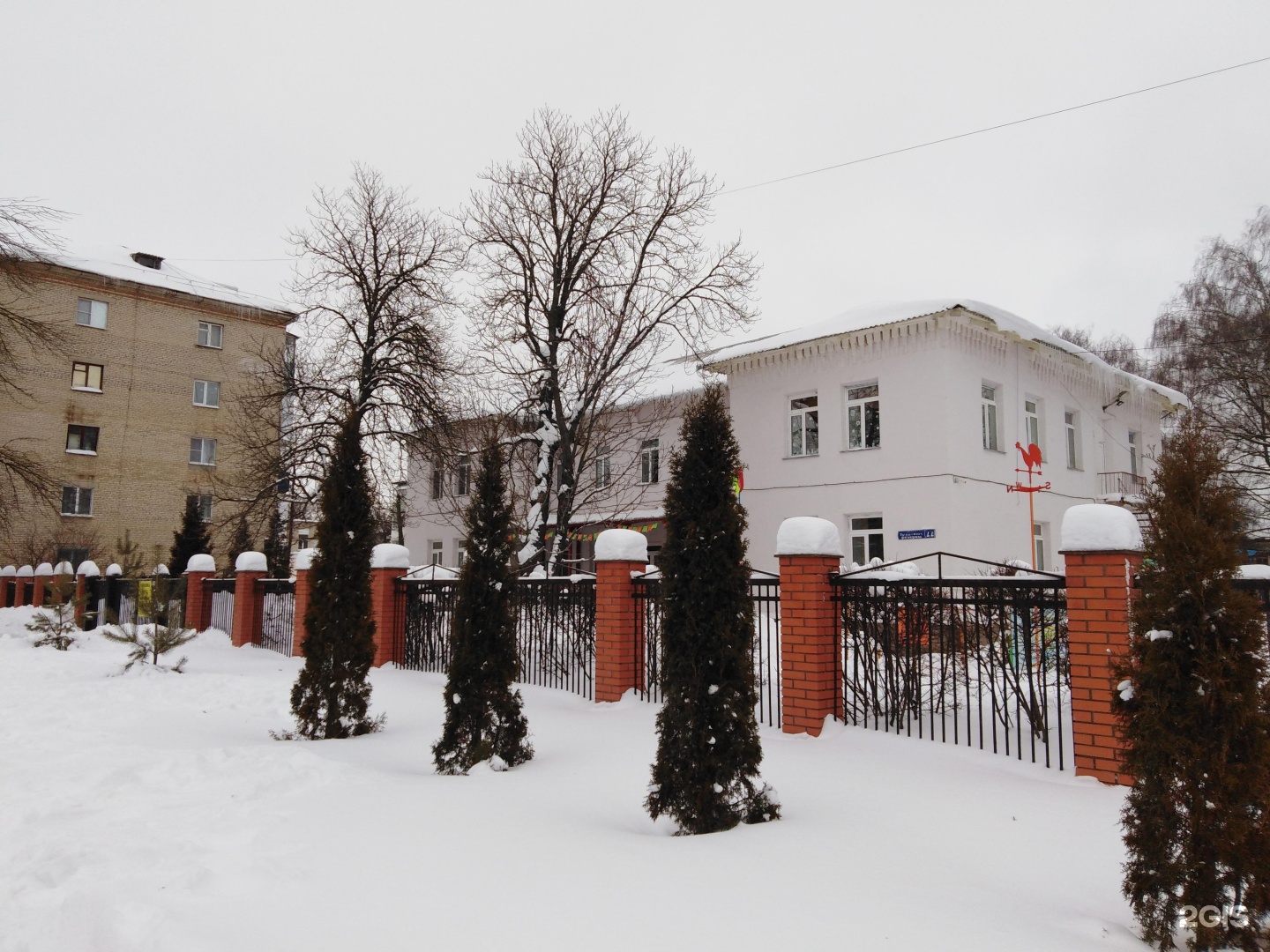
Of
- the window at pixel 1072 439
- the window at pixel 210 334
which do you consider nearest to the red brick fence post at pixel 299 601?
the window at pixel 1072 439

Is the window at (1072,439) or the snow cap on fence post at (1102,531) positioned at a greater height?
the window at (1072,439)

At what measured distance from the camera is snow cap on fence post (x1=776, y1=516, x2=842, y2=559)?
6746mm

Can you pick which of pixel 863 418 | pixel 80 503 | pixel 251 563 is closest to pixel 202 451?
pixel 80 503

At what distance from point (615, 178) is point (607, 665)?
1300cm

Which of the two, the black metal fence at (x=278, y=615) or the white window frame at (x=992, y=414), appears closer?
the black metal fence at (x=278, y=615)

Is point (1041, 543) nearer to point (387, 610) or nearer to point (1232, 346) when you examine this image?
point (1232, 346)

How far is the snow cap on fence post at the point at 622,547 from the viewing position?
862 cm

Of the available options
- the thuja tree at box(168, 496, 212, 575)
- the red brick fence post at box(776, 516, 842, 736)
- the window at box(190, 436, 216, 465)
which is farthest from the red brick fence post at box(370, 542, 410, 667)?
the window at box(190, 436, 216, 465)

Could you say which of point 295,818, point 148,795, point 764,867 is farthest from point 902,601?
point 148,795

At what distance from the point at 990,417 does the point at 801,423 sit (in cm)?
439

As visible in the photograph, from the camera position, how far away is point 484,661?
6.64 m

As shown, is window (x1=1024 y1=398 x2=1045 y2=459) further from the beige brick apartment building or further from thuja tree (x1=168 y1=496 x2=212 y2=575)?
the beige brick apartment building

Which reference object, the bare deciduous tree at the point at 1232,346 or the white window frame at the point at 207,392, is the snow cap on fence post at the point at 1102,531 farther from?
the white window frame at the point at 207,392

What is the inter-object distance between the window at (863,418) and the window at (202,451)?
87.7 feet
